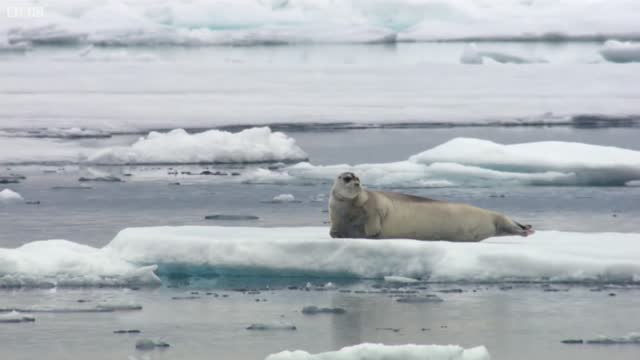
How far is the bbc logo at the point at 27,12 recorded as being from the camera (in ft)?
108

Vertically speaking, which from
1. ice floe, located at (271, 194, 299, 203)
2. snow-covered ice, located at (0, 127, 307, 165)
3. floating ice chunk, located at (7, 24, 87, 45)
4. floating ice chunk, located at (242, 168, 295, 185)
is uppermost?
floating ice chunk, located at (7, 24, 87, 45)

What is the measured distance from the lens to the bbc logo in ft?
108

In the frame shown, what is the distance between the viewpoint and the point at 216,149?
1366 centimetres

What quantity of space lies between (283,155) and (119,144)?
2441 millimetres

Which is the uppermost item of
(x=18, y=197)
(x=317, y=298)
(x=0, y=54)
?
(x=0, y=54)

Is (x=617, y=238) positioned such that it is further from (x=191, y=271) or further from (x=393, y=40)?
(x=393, y=40)

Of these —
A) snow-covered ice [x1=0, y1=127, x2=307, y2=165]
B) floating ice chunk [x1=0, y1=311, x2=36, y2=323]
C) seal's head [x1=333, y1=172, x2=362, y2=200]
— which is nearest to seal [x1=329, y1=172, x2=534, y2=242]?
seal's head [x1=333, y1=172, x2=362, y2=200]

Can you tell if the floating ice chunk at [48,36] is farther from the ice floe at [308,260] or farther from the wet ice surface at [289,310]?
the ice floe at [308,260]

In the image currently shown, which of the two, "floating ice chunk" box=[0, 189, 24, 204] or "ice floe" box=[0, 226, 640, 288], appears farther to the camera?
"floating ice chunk" box=[0, 189, 24, 204]

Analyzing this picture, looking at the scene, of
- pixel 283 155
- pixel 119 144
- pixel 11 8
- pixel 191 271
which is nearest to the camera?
pixel 191 271

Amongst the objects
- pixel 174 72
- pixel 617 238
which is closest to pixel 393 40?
pixel 174 72

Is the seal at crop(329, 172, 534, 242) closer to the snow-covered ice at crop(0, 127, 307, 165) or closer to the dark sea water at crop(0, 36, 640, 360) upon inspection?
the dark sea water at crop(0, 36, 640, 360)

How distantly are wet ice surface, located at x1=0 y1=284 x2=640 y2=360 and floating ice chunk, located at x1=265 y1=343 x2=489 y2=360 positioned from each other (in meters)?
0.24

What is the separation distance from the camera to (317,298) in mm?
6527
